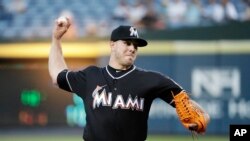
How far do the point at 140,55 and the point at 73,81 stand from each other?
26.1ft

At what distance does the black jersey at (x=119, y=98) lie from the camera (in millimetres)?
4656

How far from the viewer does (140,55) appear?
12.8 metres

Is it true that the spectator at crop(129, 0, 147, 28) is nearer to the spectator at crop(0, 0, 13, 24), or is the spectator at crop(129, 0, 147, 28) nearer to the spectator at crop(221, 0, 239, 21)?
the spectator at crop(221, 0, 239, 21)

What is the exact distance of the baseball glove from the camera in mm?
4648

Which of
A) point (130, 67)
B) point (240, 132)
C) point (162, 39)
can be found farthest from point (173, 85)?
point (162, 39)

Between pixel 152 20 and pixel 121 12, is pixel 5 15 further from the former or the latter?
pixel 152 20

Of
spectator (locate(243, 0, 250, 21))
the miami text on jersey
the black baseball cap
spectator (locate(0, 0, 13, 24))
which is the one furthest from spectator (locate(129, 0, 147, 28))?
the miami text on jersey

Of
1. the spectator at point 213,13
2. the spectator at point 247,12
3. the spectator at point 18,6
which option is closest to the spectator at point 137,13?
the spectator at point 213,13

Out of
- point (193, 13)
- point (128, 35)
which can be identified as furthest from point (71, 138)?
point (128, 35)

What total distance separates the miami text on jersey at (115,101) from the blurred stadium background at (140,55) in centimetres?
748

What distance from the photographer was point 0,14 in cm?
1393

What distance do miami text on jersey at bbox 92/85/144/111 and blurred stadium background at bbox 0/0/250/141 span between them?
24.6 ft

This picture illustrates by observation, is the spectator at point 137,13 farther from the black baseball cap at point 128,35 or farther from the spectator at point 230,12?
the black baseball cap at point 128,35

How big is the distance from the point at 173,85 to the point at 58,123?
9.24 metres
